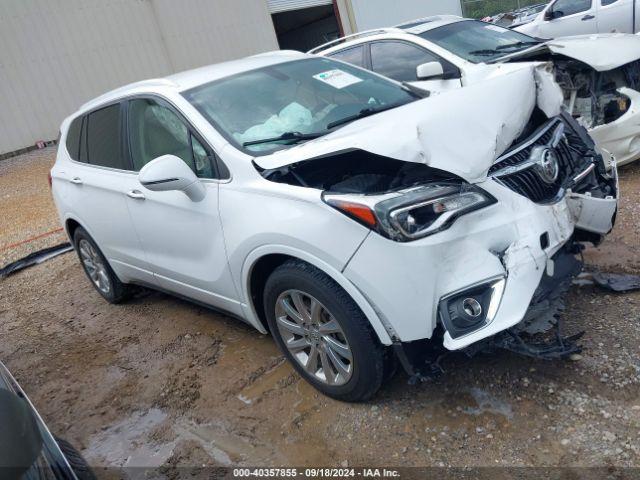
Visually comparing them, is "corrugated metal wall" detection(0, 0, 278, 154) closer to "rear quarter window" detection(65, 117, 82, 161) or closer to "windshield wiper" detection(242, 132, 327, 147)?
"rear quarter window" detection(65, 117, 82, 161)

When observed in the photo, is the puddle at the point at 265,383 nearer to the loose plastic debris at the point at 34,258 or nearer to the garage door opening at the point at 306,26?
the loose plastic debris at the point at 34,258

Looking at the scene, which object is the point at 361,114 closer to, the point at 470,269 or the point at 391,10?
the point at 470,269

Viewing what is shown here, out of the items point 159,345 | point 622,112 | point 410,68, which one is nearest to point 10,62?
point 410,68

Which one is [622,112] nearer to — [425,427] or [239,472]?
[425,427]

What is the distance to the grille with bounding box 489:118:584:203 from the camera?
279 centimetres

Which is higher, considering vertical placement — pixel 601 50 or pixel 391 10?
pixel 601 50

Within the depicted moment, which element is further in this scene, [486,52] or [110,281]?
[486,52]

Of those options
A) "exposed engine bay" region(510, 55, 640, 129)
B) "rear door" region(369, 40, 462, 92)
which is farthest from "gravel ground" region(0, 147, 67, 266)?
"exposed engine bay" region(510, 55, 640, 129)

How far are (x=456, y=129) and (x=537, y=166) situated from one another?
0.52 metres

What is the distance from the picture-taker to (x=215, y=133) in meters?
3.27

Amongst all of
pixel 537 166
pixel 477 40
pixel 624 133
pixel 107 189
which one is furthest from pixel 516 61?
pixel 107 189

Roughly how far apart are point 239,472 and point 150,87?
2.49 metres

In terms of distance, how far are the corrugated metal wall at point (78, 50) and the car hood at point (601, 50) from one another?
1356 cm

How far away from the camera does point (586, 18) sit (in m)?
11.7
